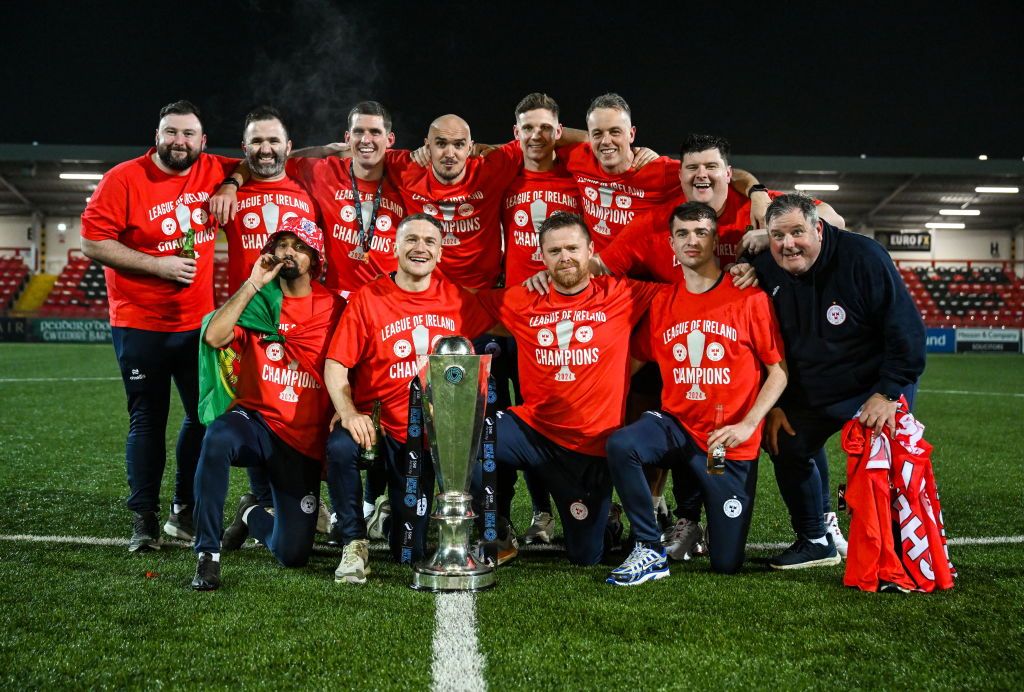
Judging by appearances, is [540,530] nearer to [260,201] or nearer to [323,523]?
[323,523]

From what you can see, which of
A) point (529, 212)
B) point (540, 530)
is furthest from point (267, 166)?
point (540, 530)

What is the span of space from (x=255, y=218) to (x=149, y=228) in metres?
0.52

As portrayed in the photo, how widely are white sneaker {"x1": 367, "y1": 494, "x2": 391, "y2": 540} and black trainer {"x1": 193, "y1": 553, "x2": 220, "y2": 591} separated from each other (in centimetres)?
114

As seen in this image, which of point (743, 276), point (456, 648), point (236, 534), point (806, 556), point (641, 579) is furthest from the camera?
point (236, 534)

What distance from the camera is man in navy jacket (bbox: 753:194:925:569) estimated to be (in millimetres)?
3725

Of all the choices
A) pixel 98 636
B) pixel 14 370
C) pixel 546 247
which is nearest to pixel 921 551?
pixel 546 247

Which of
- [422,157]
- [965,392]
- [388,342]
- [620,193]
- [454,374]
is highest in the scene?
[422,157]

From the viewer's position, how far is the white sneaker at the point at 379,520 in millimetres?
4484

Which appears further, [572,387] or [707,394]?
[572,387]

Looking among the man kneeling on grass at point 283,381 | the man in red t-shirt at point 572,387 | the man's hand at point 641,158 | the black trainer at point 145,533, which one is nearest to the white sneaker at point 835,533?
the man in red t-shirt at point 572,387

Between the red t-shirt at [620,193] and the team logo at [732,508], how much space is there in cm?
154

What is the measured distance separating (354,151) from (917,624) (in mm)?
3435

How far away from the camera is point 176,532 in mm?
4352

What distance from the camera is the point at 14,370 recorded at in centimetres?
1402
